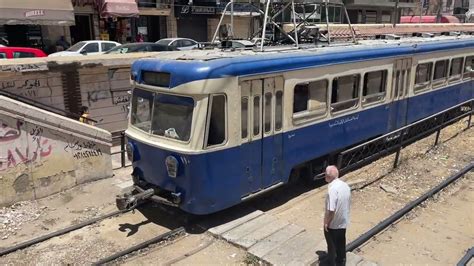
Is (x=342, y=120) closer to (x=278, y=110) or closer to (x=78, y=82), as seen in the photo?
(x=278, y=110)

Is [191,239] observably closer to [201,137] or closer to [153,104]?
[201,137]

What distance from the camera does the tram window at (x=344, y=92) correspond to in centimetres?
916

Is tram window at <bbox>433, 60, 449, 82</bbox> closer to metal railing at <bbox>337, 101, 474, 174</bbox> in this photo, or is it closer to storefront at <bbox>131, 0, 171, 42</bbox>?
metal railing at <bbox>337, 101, 474, 174</bbox>

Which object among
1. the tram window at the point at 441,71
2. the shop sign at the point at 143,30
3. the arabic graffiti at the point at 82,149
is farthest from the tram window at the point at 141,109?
the shop sign at the point at 143,30

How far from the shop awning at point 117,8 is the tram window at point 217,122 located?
2019 cm

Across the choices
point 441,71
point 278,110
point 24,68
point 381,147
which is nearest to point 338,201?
point 278,110

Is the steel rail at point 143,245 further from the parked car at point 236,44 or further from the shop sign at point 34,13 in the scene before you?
the shop sign at point 34,13

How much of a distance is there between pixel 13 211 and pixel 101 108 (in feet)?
14.8

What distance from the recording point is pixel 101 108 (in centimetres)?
1216

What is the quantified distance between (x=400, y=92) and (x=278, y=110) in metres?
5.03

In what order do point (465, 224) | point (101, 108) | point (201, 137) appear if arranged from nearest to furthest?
point (201, 137), point (465, 224), point (101, 108)

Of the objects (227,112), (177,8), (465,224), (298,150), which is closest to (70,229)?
(227,112)

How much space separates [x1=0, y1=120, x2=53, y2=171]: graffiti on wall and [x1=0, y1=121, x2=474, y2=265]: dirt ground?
2.73 feet

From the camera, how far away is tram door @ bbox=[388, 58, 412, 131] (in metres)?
11.2
